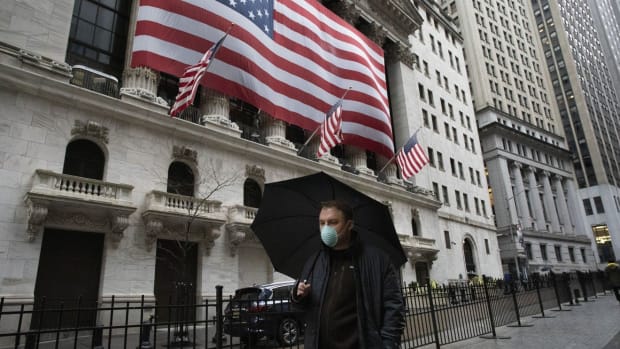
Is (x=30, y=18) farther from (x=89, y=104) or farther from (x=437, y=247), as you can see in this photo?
(x=437, y=247)

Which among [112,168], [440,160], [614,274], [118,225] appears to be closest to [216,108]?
[112,168]

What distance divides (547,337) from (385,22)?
114ft

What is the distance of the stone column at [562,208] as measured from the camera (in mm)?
67000

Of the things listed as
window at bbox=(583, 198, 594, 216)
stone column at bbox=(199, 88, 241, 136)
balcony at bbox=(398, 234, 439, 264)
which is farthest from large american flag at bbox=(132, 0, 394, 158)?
window at bbox=(583, 198, 594, 216)

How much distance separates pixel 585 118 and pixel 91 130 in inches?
3424

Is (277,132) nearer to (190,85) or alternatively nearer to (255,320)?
(190,85)

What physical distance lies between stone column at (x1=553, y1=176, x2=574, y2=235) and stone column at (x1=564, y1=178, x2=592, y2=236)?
2.16 m

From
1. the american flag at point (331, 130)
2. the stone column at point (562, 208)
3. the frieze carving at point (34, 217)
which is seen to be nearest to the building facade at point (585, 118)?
the stone column at point (562, 208)

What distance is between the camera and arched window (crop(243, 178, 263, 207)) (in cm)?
2156

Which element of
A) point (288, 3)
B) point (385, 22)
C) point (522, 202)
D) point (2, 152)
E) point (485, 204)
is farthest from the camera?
point (522, 202)

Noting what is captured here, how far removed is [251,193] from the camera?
21875mm

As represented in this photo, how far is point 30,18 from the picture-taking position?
16.0 m

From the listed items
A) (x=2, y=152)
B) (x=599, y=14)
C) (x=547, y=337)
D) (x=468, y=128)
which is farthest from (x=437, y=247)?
(x=599, y=14)

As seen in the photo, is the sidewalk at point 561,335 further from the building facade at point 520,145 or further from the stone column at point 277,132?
the building facade at point 520,145
